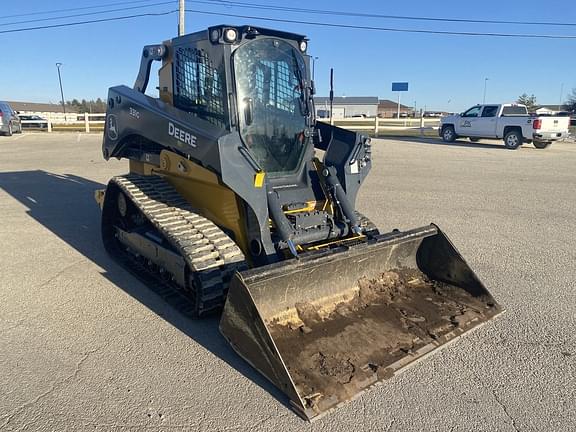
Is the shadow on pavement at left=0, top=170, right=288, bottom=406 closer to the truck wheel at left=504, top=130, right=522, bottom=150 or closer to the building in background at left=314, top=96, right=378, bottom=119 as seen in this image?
the truck wheel at left=504, top=130, right=522, bottom=150

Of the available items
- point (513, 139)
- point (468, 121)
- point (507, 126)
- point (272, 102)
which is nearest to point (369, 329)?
point (272, 102)

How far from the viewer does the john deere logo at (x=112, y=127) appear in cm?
604

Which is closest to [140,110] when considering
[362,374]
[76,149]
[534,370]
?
[362,374]

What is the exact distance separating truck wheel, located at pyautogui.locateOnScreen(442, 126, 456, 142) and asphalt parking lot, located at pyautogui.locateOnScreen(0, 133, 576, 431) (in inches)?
677

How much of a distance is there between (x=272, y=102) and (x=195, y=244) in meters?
1.71

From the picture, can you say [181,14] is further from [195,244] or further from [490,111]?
[195,244]

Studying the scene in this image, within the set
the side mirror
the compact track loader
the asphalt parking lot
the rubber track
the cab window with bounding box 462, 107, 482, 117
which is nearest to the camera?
the asphalt parking lot

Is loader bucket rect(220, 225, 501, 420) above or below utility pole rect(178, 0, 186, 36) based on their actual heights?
below

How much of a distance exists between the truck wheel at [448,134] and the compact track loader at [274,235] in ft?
65.7

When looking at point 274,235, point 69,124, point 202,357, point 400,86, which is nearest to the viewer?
point 202,357

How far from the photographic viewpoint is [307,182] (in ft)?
16.9

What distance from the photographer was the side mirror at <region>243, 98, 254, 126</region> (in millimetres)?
4637

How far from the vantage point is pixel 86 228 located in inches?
284

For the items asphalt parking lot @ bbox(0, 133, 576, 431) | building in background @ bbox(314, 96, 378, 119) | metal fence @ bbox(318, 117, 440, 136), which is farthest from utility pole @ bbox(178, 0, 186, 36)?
building in background @ bbox(314, 96, 378, 119)
